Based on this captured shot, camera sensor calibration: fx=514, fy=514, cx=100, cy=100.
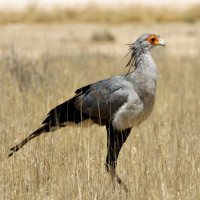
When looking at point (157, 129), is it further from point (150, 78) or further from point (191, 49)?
point (191, 49)

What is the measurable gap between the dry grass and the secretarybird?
64.3ft

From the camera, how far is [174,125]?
6.28 m

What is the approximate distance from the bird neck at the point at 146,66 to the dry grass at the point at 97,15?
19.8 m

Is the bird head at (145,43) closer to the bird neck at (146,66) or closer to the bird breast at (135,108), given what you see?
the bird neck at (146,66)

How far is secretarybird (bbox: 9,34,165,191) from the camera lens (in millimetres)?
5207

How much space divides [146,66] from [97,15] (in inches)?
840

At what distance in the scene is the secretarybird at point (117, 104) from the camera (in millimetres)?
5207

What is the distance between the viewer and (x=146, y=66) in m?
5.35

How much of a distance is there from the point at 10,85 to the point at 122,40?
12117 millimetres

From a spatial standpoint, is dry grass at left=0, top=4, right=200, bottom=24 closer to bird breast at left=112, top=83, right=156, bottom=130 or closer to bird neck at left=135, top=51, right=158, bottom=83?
bird neck at left=135, top=51, right=158, bottom=83

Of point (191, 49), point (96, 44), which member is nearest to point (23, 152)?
point (191, 49)

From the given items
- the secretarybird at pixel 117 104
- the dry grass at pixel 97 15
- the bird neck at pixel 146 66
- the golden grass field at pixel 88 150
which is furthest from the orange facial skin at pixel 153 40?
the dry grass at pixel 97 15

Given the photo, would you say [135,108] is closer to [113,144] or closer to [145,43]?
[113,144]

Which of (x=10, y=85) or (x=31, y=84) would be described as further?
(x=31, y=84)
